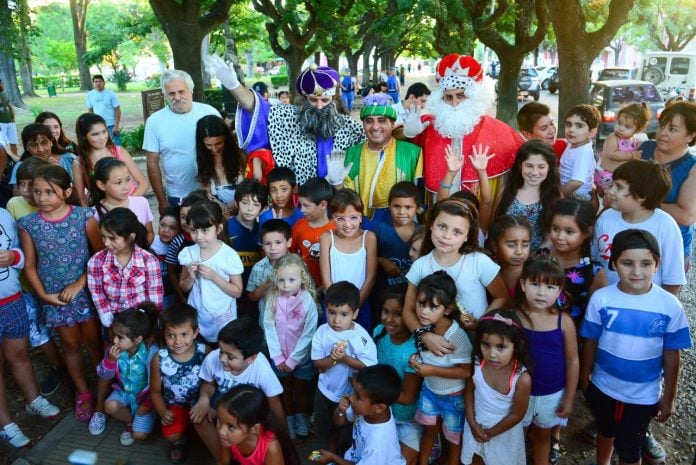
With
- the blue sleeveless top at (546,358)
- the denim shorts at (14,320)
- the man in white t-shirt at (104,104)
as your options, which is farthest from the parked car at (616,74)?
the denim shorts at (14,320)

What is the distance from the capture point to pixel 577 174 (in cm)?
376

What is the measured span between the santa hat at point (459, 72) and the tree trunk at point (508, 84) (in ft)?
32.2

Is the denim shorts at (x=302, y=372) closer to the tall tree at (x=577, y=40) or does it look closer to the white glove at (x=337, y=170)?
the white glove at (x=337, y=170)

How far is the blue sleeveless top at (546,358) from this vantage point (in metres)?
2.49

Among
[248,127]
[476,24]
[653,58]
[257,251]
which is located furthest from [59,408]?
[653,58]

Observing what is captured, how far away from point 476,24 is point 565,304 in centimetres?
1175

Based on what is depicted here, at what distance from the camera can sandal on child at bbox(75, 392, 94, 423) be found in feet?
10.8

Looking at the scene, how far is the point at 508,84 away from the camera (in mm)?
12789

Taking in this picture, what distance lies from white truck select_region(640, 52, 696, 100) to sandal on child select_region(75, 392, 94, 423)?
2094 centimetres

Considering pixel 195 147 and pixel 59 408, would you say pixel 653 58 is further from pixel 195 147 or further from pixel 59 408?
pixel 59 408

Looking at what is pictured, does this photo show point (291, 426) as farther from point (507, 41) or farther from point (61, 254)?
point (507, 41)

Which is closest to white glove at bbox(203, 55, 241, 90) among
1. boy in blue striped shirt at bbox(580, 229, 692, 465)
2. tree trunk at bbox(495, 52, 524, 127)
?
boy in blue striped shirt at bbox(580, 229, 692, 465)

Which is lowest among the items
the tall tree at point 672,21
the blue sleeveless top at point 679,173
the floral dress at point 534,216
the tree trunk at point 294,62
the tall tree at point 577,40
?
the floral dress at point 534,216

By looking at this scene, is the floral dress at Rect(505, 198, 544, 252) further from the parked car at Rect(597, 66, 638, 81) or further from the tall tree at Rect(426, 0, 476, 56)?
the parked car at Rect(597, 66, 638, 81)
